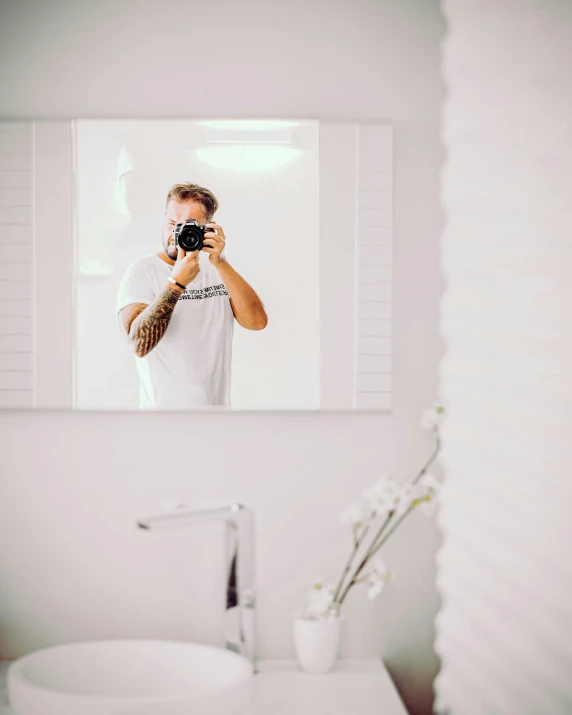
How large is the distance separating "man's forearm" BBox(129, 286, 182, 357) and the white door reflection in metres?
0.03

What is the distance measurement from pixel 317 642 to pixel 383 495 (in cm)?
29

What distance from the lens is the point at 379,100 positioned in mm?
1399

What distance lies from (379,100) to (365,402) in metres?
0.59

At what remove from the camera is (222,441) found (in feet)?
4.58

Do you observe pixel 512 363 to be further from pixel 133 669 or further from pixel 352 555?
pixel 133 669

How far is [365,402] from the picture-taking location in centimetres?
138

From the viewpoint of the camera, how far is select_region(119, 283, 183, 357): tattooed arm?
1342 mm

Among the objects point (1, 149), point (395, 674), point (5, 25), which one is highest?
point (5, 25)

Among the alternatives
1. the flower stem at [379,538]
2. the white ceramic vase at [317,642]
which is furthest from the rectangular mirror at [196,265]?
the white ceramic vase at [317,642]

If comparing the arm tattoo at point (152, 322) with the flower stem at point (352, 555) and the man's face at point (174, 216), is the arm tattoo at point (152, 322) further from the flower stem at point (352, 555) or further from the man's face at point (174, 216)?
the flower stem at point (352, 555)

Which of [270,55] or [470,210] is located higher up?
[270,55]

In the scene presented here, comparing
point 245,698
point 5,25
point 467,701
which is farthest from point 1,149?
point 467,701

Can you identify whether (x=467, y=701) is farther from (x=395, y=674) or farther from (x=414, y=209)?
(x=414, y=209)

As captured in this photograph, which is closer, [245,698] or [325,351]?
[245,698]
